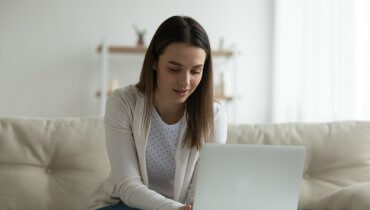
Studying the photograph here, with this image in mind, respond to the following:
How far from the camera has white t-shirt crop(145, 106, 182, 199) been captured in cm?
161

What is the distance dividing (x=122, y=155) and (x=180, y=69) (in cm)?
30

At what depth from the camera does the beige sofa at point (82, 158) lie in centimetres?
183

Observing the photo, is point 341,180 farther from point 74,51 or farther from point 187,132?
point 74,51

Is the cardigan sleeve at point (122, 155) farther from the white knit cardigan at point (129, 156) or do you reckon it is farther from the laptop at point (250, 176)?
the laptop at point (250, 176)

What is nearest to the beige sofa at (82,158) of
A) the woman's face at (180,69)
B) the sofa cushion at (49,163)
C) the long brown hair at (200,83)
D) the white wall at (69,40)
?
the sofa cushion at (49,163)

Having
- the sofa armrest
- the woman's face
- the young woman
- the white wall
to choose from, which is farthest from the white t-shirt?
the white wall

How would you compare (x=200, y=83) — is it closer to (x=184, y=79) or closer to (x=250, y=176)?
(x=184, y=79)

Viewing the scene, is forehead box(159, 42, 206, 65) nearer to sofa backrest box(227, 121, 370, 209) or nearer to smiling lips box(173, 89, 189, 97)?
smiling lips box(173, 89, 189, 97)

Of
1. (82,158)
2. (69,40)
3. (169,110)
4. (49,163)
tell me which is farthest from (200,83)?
(69,40)

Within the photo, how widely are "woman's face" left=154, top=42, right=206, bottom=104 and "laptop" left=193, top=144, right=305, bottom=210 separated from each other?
1.28ft

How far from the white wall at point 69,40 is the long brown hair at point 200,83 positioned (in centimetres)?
286

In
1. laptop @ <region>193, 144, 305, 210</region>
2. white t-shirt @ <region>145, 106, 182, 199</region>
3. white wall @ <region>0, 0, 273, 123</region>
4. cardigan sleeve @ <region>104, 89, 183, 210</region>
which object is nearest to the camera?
laptop @ <region>193, 144, 305, 210</region>

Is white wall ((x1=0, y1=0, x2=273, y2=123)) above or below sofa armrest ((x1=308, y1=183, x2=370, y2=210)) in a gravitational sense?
above

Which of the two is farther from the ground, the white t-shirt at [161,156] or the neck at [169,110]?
the neck at [169,110]
